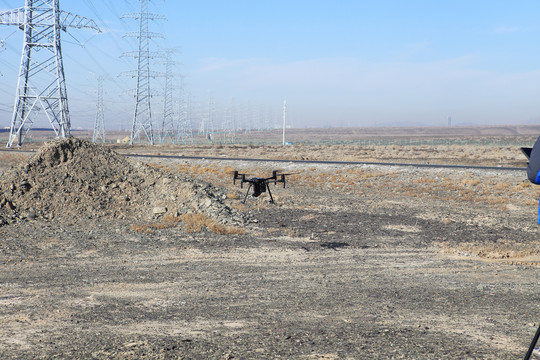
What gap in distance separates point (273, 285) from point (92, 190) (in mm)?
11852

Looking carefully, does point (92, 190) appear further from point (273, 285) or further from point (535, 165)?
point (535, 165)

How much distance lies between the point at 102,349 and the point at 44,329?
5.07 feet

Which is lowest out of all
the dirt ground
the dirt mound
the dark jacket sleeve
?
the dirt ground

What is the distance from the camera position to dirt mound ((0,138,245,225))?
60.3 ft

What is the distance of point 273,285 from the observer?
423 inches

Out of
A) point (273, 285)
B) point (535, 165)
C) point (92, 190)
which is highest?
point (535, 165)

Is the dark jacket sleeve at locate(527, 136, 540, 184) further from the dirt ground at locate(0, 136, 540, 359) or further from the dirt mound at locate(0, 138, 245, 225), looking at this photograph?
the dirt mound at locate(0, 138, 245, 225)

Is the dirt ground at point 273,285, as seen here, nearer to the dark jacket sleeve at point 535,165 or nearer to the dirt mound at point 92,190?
the dirt mound at point 92,190

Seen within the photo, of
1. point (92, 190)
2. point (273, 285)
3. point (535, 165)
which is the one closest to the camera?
point (535, 165)

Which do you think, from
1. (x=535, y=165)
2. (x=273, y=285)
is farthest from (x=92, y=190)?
(x=535, y=165)

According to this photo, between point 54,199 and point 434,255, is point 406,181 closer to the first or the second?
point 434,255

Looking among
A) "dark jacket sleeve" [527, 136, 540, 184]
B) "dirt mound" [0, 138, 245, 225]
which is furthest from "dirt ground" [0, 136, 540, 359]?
"dark jacket sleeve" [527, 136, 540, 184]

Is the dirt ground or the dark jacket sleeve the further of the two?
the dirt ground

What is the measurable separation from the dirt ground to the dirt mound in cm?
29
